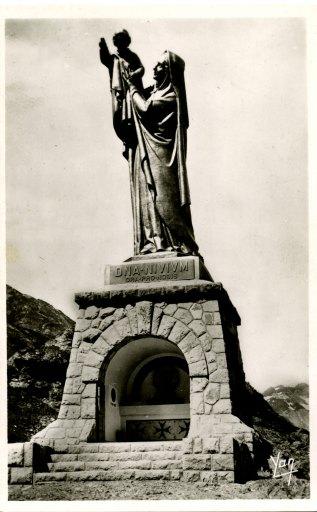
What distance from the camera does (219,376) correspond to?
1087 centimetres

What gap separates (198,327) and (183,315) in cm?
31

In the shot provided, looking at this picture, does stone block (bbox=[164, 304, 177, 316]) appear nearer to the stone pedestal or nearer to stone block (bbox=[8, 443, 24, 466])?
the stone pedestal

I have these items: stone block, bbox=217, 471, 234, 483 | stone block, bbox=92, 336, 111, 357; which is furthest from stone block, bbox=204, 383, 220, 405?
stone block, bbox=92, 336, 111, 357

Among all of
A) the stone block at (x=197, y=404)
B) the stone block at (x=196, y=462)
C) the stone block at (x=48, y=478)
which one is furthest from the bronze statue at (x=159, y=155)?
the stone block at (x=48, y=478)

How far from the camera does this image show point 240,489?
9.67 m

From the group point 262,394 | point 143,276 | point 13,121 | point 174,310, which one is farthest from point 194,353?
point 262,394

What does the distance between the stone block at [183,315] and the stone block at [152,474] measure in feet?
7.54

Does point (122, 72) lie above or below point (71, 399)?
above

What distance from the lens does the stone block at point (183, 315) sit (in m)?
11.3

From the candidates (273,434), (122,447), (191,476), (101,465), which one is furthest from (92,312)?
(273,434)

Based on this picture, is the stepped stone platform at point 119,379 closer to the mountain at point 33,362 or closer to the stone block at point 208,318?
the stone block at point 208,318

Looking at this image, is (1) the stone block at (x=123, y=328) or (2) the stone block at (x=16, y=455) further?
(1) the stone block at (x=123, y=328)

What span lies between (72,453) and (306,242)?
4.66 m

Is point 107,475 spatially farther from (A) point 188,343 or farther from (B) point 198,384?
(A) point 188,343
